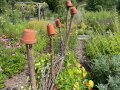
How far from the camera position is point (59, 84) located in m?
4.36

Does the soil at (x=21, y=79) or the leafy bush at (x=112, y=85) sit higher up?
the leafy bush at (x=112, y=85)

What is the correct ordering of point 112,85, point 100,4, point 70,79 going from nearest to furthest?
point 112,85 < point 70,79 < point 100,4

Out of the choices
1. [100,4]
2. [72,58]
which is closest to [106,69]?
[72,58]

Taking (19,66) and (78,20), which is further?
(78,20)

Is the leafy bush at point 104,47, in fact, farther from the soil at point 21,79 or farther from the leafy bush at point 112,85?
the leafy bush at point 112,85

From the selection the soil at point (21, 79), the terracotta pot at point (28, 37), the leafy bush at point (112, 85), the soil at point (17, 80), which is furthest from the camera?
the soil at point (17, 80)

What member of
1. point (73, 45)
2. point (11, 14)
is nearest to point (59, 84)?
point (73, 45)

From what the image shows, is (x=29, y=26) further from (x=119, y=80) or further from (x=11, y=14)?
(x=119, y=80)

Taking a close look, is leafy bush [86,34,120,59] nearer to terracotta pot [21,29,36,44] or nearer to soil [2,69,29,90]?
soil [2,69,29,90]

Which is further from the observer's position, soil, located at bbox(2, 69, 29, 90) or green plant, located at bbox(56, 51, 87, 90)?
soil, located at bbox(2, 69, 29, 90)

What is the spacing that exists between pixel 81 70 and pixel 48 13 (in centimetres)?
1165

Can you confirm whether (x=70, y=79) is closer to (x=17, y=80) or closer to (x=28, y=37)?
(x=17, y=80)

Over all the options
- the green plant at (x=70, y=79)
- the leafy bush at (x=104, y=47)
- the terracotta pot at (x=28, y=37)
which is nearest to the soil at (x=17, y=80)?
the green plant at (x=70, y=79)

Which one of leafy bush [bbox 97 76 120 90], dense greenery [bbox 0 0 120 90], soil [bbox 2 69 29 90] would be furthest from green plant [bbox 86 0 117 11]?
leafy bush [bbox 97 76 120 90]
